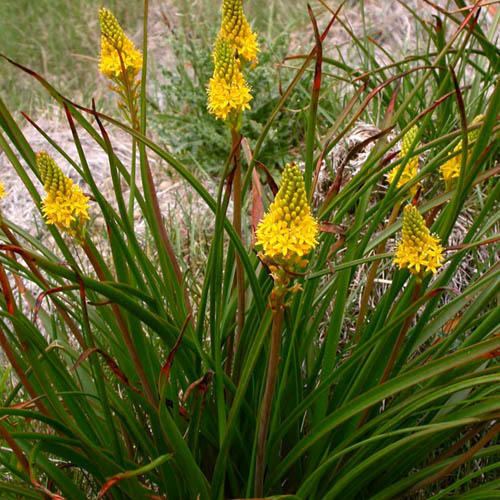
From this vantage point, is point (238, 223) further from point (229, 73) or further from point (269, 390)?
point (269, 390)

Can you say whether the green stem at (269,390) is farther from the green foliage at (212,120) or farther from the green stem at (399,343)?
the green foliage at (212,120)

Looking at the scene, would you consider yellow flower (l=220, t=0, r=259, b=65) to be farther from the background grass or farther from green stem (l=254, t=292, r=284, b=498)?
the background grass

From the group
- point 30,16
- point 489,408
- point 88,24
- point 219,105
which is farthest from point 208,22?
point 489,408

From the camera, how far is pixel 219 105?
1837mm

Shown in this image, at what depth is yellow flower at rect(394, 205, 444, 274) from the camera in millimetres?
1600

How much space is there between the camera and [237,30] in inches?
76.5

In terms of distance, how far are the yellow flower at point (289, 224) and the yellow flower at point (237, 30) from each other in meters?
0.63

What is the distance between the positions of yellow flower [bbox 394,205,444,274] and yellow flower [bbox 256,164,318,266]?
10.1 inches

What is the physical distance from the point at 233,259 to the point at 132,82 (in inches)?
23.5

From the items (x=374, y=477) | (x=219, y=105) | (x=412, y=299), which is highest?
(x=219, y=105)

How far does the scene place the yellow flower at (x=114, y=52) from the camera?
2.02m

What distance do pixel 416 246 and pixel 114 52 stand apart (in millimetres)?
988

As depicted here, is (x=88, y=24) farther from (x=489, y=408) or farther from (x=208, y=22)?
(x=489, y=408)

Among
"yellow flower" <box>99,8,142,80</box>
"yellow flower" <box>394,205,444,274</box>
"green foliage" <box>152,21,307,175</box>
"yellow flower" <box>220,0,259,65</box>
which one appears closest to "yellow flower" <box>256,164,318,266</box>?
"yellow flower" <box>394,205,444,274</box>
